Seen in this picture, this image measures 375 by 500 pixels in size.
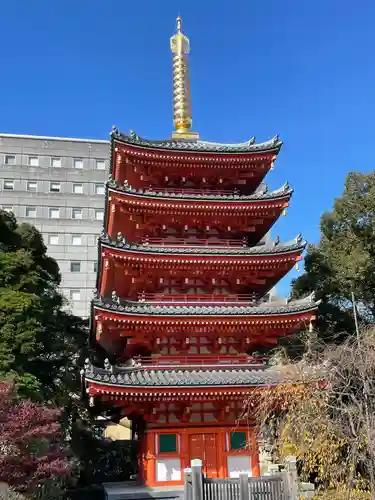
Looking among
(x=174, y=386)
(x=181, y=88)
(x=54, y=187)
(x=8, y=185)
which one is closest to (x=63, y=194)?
(x=54, y=187)

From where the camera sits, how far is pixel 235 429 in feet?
57.4

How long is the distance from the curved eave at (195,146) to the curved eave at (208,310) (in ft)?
21.4

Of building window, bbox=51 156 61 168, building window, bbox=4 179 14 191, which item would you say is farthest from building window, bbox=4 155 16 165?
building window, bbox=51 156 61 168

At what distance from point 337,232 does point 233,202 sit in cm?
1008

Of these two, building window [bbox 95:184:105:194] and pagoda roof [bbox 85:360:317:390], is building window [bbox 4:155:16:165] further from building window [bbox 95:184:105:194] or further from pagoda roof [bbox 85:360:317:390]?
pagoda roof [bbox 85:360:317:390]

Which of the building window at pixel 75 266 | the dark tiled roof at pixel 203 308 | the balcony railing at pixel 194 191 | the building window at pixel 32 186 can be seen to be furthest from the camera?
the building window at pixel 32 186

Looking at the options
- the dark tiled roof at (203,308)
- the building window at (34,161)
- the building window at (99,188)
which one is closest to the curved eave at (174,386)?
the dark tiled roof at (203,308)

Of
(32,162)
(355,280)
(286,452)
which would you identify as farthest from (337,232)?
(32,162)

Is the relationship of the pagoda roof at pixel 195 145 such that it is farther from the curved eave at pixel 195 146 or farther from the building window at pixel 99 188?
the building window at pixel 99 188

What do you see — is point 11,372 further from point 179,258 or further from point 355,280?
point 355,280

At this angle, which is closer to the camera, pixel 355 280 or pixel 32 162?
pixel 355 280

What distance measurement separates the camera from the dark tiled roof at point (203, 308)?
670 inches

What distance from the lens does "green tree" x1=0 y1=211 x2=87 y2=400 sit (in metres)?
19.7

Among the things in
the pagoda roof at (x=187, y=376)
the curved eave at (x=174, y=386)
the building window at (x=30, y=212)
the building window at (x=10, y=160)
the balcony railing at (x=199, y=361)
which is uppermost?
the building window at (x=10, y=160)
